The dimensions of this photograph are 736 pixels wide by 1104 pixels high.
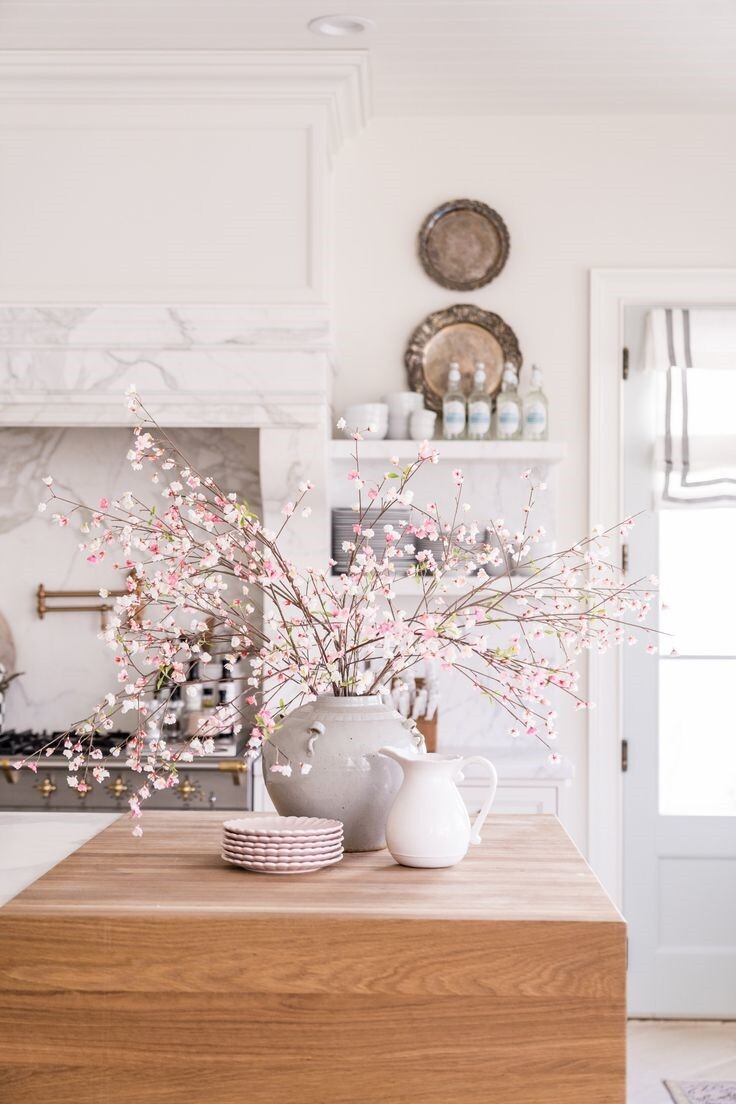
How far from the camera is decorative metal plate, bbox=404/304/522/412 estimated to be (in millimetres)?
3936

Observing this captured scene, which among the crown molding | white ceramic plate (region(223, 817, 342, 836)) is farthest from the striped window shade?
white ceramic plate (region(223, 817, 342, 836))

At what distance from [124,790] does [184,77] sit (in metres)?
2.07

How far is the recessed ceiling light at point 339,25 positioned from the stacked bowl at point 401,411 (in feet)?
3.57

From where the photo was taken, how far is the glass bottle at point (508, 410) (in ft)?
12.4

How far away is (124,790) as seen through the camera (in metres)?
3.37

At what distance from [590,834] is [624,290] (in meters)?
1.80

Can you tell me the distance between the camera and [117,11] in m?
3.18

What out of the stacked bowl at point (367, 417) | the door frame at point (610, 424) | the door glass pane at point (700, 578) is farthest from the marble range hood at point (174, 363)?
the door glass pane at point (700, 578)

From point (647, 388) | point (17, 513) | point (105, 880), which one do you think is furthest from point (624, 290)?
point (105, 880)

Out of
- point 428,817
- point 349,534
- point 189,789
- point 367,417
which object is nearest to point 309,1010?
point 428,817

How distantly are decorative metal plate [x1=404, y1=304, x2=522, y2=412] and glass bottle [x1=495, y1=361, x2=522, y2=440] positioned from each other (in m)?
0.07

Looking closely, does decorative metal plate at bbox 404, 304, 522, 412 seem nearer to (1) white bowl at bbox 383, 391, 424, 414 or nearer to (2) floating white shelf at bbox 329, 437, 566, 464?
(1) white bowl at bbox 383, 391, 424, 414

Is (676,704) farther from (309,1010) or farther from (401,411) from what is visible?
(309,1010)

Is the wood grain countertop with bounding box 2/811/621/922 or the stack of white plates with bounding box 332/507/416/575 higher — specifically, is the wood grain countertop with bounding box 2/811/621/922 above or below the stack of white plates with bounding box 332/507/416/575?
below
